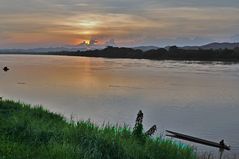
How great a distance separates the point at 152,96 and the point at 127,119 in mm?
12773

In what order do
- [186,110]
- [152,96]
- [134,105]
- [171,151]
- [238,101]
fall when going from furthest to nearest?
[152,96] < [238,101] < [134,105] < [186,110] < [171,151]

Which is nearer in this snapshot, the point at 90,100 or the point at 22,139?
the point at 22,139

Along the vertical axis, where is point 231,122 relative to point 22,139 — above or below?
below

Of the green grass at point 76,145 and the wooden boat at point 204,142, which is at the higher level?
the green grass at point 76,145

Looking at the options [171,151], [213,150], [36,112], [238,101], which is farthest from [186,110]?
[171,151]

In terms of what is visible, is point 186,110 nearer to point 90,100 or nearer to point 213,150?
point 90,100

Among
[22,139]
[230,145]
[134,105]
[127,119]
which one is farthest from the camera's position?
[134,105]

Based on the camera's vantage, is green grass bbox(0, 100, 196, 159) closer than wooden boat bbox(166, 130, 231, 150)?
Yes

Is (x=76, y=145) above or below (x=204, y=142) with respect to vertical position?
above

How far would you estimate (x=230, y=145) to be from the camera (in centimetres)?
1775

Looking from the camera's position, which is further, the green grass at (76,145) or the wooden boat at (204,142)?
the wooden boat at (204,142)

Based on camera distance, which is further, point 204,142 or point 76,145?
point 204,142

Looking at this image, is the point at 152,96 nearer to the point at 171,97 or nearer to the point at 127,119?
the point at 171,97

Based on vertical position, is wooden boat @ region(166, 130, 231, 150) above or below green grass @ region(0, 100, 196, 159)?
below
